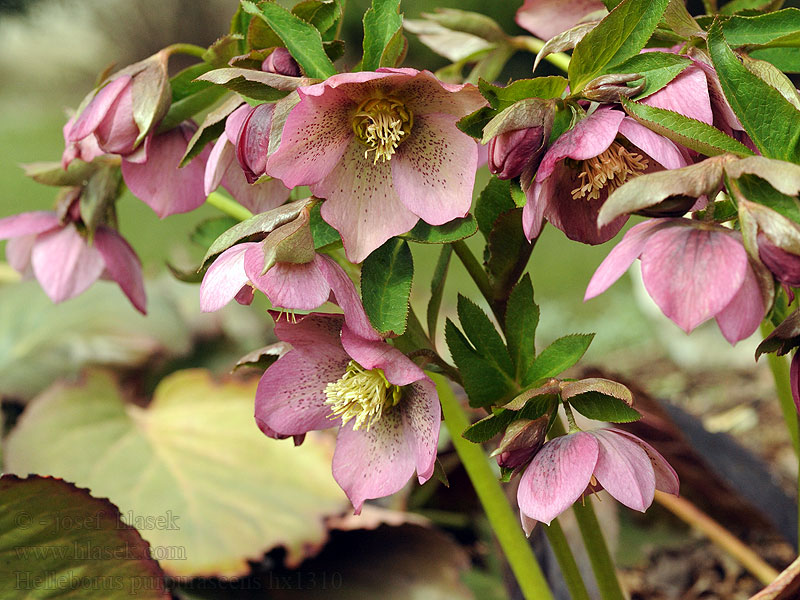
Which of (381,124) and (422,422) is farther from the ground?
(381,124)

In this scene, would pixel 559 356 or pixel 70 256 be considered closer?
pixel 559 356

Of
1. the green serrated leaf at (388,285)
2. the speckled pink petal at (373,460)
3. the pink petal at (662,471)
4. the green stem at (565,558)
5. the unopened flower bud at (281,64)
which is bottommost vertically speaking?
the green stem at (565,558)

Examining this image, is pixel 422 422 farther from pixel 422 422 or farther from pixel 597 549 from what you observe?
pixel 597 549

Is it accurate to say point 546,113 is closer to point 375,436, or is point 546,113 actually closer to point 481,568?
point 375,436

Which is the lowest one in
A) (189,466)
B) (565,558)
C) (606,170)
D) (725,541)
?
(725,541)

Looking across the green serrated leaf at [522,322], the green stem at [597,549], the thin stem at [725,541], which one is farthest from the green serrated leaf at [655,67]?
the thin stem at [725,541]

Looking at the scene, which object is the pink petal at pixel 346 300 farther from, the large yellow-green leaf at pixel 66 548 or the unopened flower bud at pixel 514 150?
the large yellow-green leaf at pixel 66 548

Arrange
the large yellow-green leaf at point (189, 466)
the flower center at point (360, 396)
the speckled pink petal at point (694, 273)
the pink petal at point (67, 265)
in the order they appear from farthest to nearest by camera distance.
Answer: the large yellow-green leaf at point (189, 466), the pink petal at point (67, 265), the flower center at point (360, 396), the speckled pink petal at point (694, 273)

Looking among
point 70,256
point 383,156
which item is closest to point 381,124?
point 383,156
